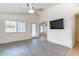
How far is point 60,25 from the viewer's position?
6.55m

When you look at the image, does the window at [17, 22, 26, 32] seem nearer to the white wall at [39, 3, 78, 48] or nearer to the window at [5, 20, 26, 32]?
the window at [5, 20, 26, 32]

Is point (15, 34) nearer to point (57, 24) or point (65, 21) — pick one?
point (57, 24)

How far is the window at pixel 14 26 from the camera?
28.1ft

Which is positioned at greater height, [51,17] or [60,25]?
[51,17]

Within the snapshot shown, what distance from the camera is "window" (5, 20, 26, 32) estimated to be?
28.1ft

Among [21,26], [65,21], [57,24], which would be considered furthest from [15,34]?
[65,21]

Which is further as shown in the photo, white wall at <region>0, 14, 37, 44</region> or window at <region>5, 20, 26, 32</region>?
window at <region>5, 20, 26, 32</region>

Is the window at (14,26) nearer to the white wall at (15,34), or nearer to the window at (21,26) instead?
the window at (21,26)

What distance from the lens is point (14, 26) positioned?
30.4 feet

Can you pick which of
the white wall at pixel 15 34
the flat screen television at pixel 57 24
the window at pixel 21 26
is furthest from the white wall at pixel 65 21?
the window at pixel 21 26

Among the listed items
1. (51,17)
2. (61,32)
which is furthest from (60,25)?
(51,17)

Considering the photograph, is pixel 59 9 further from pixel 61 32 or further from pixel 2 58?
pixel 2 58

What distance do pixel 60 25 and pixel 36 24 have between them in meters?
5.40

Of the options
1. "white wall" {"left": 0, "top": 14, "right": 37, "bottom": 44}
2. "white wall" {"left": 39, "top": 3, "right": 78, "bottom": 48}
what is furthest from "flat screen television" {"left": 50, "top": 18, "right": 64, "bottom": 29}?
"white wall" {"left": 0, "top": 14, "right": 37, "bottom": 44}
